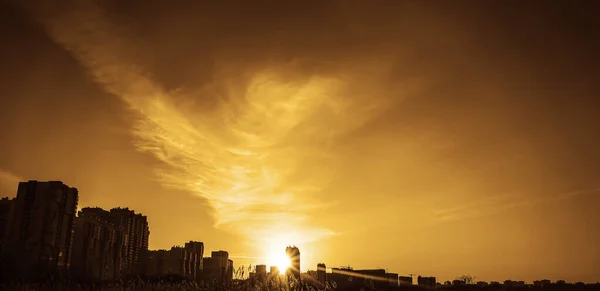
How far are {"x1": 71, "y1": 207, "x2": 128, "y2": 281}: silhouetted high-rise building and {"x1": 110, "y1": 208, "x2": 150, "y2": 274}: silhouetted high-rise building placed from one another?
1581 cm

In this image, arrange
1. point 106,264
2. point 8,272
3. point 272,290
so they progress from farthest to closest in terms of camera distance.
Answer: point 106,264 < point 8,272 < point 272,290

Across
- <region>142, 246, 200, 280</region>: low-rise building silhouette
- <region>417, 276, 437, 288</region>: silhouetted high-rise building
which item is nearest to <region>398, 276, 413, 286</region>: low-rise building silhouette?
<region>417, 276, 437, 288</region>: silhouetted high-rise building

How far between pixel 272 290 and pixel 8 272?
33164 mm

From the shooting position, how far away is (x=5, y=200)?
79688 millimetres

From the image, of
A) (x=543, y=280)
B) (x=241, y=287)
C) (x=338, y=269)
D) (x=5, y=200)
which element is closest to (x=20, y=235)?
(x=241, y=287)

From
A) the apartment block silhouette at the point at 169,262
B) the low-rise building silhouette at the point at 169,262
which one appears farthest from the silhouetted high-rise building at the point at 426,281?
the low-rise building silhouette at the point at 169,262

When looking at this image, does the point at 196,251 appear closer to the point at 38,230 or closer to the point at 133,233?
the point at 133,233

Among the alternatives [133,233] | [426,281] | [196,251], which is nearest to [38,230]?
[426,281]

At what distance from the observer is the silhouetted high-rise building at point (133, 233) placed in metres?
108

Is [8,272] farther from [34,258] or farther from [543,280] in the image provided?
[543,280]

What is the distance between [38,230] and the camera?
137ft

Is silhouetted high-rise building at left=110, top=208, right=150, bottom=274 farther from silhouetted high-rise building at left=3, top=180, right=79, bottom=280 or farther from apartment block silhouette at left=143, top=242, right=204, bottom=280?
silhouetted high-rise building at left=3, top=180, right=79, bottom=280

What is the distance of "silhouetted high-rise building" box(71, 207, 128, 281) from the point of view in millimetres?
68812

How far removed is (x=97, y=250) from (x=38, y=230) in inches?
1425
